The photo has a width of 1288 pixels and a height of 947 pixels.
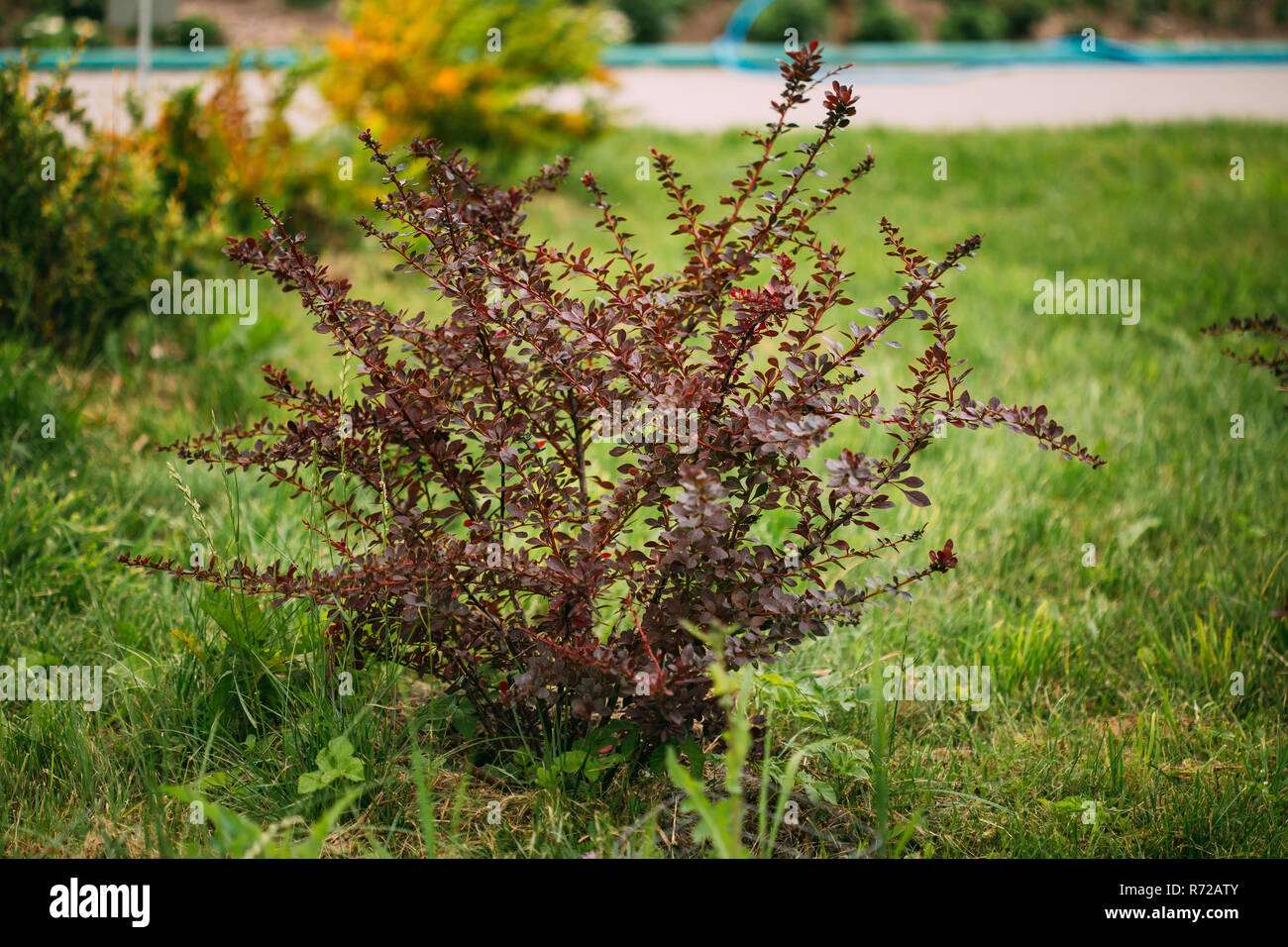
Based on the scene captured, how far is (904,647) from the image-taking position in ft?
7.97

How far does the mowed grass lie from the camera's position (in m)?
2.21

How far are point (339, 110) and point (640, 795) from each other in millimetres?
6246

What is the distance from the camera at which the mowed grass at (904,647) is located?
221 cm

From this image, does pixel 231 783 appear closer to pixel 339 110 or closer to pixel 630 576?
pixel 630 576

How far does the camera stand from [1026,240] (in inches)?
278
